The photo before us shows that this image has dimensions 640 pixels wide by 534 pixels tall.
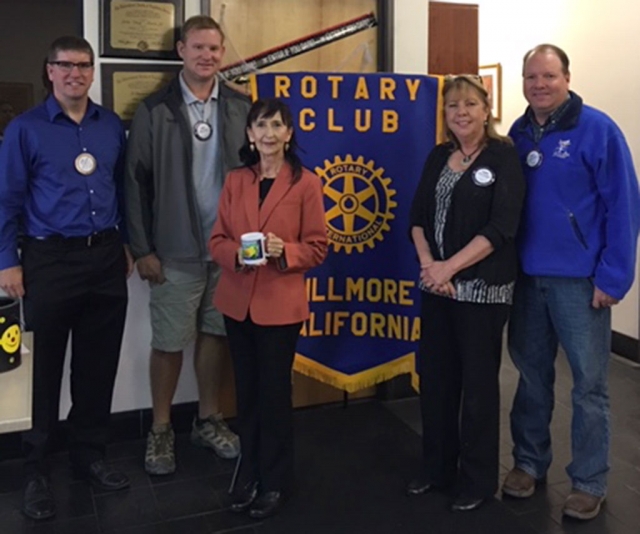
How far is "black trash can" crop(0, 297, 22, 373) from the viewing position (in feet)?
4.76

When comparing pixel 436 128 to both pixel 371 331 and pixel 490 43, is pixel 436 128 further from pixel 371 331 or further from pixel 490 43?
pixel 490 43

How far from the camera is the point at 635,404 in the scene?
Result: 11.3ft

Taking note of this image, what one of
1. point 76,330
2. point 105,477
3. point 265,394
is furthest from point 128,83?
point 105,477

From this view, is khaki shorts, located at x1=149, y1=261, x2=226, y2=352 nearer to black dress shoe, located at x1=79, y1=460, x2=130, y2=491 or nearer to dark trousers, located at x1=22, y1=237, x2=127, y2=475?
dark trousers, located at x1=22, y1=237, x2=127, y2=475

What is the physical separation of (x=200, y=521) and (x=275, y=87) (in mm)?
1604

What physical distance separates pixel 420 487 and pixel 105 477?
1.13 metres

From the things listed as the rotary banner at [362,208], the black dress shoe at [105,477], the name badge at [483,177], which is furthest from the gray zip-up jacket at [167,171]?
the name badge at [483,177]

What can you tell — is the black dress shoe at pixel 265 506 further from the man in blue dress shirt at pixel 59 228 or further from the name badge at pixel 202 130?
the name badge at pixel 202 130

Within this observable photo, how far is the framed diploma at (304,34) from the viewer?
3008mm

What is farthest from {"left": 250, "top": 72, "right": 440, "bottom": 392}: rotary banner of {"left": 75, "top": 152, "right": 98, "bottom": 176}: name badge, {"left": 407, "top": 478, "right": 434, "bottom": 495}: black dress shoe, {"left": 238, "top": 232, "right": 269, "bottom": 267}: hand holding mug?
{"left": 238, "top": 232, "right": 269, "bottom": 267}: hand holding mug

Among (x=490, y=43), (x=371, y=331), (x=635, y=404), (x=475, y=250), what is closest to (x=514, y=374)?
(x=635, y=404)

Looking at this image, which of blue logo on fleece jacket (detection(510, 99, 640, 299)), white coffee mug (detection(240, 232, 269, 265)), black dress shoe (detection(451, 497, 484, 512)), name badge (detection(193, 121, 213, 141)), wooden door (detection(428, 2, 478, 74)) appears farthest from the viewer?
wooden door (detection(428, 2, 478, 74))

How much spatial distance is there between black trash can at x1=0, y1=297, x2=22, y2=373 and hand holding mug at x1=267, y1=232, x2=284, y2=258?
2.66 feet

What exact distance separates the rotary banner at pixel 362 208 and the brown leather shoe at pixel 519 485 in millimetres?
596
